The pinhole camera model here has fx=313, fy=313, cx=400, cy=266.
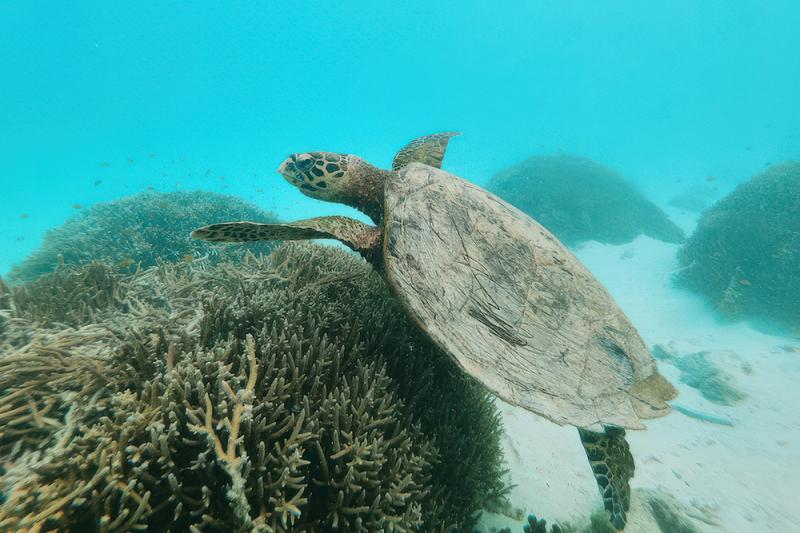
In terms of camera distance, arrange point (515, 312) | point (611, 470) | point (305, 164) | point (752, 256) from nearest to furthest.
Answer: point (515, 312)
point (611, 470)
point (305, 164)
point (752, 256)

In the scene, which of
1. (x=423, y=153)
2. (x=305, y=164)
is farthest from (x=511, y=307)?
(x=423, y=153)

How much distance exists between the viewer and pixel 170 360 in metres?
2.01

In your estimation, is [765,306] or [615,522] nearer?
[615,522]

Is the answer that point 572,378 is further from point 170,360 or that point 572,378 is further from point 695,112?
point 695,112

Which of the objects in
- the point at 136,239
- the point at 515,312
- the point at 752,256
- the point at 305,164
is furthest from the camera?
the point at 752,256

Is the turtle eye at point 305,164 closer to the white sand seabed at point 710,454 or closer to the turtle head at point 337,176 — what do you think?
the turtle head at point 337,176

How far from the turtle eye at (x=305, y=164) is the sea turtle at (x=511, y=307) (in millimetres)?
1124

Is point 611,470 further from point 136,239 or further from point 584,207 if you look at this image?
point 584,207

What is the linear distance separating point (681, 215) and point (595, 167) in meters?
7.56

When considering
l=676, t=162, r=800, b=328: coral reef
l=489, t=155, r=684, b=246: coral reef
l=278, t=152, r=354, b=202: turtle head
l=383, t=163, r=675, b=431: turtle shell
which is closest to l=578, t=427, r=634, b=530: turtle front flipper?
l=383, t=163, r=675, b=431: turtle shell

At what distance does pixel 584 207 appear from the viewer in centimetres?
1734

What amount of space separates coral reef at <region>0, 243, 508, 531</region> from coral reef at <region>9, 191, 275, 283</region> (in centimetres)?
508

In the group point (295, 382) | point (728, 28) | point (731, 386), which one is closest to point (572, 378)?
point (295, 382)

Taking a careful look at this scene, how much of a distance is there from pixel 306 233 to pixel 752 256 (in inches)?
616
